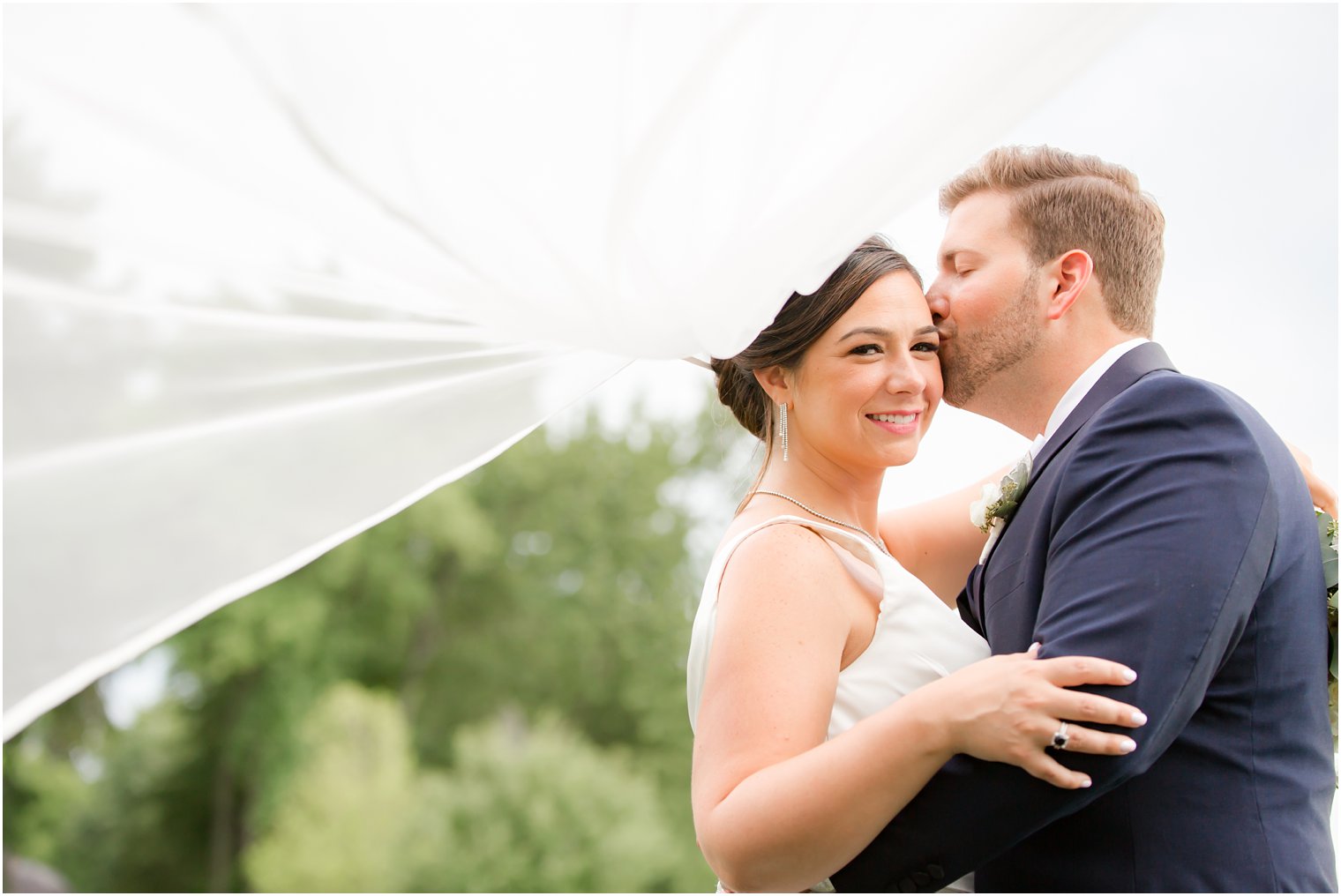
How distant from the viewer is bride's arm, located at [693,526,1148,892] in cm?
215

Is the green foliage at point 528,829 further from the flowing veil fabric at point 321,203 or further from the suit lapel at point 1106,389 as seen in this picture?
the flowing veil fabric at point 321,203

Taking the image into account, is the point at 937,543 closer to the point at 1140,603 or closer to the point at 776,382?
the point at 776,382

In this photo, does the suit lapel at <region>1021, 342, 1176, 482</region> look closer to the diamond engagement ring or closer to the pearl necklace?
the pearl necklace

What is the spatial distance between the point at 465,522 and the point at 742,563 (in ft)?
70.6

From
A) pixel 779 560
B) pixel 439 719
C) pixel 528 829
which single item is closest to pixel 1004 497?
pixel 779 560

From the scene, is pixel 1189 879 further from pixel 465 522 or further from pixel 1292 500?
pixel 465 522

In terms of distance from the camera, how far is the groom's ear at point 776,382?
3.20m

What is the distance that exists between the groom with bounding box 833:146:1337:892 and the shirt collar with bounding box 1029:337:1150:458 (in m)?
0.08

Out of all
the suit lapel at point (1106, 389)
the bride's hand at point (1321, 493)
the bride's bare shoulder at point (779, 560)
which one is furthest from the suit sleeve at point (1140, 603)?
the bride's hand at point (1321, 493)

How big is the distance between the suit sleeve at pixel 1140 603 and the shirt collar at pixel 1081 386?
44 centimetres

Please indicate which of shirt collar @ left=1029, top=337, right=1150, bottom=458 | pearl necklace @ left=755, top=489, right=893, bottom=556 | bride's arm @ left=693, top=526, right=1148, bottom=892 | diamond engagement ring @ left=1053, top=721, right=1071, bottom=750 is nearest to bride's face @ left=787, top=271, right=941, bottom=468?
pearl necklace @ left=755, top=489, right=893, bottom=556

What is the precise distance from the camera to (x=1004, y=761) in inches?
87.0

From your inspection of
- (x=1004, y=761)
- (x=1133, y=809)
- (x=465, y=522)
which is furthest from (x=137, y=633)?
(x=465, y=522)

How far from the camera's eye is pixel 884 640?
2781 millimetres
